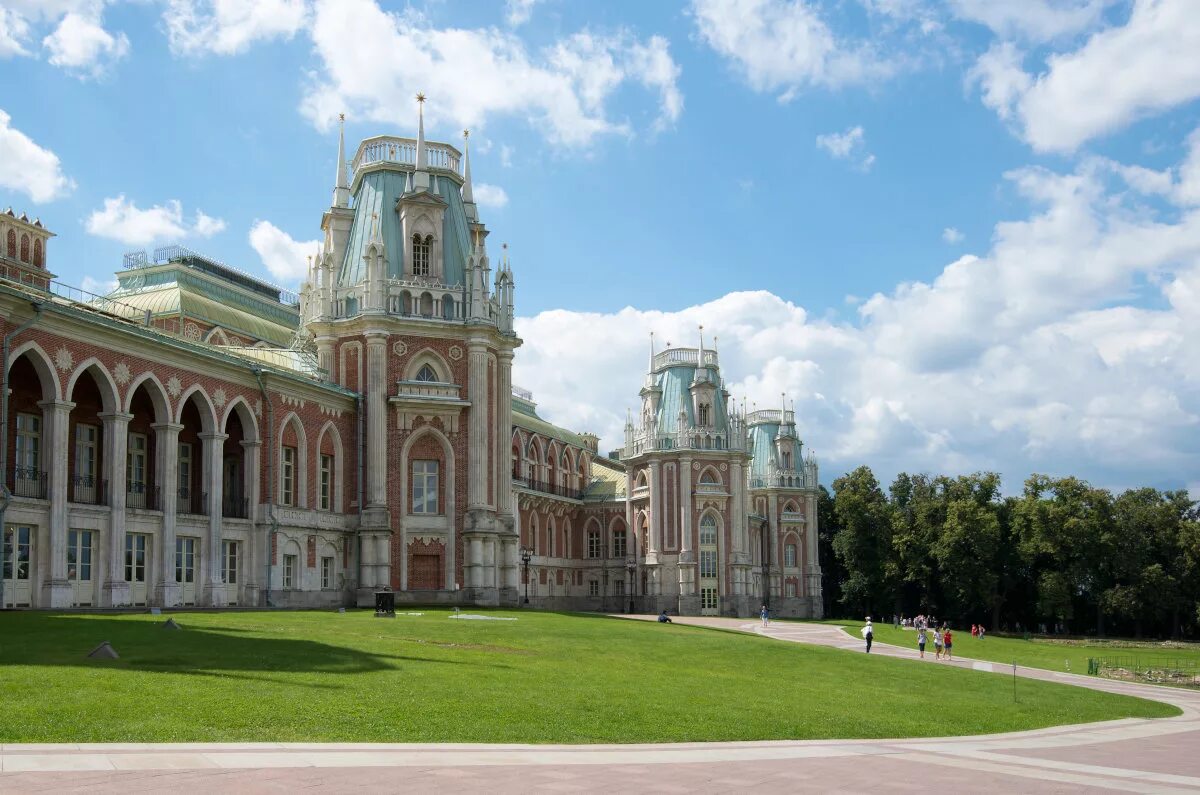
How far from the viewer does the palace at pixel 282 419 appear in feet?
125

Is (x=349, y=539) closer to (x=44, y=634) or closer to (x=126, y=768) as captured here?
(x=44, y=634)

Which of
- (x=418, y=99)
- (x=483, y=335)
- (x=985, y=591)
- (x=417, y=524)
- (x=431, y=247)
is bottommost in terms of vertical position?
(x=985, y=591)

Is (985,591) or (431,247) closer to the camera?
(431,247)

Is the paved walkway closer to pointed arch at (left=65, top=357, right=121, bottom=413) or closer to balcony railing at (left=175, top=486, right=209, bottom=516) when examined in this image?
pointed arch at (left=65, top=357, right=121, bottom=413)

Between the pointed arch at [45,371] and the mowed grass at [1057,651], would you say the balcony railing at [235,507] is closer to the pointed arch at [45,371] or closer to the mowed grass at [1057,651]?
the pointed arch at [45,371]

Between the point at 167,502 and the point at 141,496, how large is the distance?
57.8 inches

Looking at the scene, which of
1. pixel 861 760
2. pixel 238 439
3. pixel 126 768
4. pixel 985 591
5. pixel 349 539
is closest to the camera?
pixel 126 768

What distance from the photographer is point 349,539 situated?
5406 centimetres

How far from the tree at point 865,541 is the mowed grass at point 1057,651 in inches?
877

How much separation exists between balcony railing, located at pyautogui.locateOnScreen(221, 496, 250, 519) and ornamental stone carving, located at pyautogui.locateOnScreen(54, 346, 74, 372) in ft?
36.7

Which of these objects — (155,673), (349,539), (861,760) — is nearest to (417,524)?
(349,539)

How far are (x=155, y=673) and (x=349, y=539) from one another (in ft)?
112

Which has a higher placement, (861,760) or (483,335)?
(483,335)

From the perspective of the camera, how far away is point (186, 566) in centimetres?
4391
